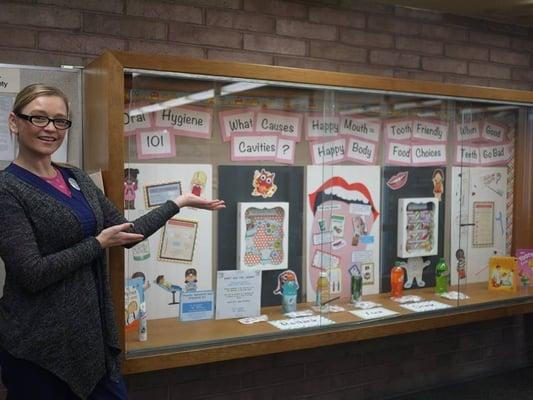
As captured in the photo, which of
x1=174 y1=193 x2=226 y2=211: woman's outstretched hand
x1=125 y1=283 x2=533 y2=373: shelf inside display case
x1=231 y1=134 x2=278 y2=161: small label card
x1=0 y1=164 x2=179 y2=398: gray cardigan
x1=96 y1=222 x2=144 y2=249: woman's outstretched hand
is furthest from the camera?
x1=231 y1=134 x2=278 y2=161: small label card

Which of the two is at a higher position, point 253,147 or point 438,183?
point 253,147

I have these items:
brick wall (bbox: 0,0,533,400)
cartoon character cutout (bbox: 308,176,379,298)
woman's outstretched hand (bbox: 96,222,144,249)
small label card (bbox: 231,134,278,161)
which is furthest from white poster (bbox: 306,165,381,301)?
woman's outstretched hand (bbox: 96,222,144,249)

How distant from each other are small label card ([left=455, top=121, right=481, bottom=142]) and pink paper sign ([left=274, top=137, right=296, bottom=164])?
39.4 inches

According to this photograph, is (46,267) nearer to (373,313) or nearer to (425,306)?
(373,313)

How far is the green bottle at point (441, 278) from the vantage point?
3104mm

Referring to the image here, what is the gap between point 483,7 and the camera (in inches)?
123

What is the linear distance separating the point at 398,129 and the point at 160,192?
138cm

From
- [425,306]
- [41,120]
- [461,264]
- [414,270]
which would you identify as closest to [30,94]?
[41,120]

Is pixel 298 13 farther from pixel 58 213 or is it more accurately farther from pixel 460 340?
pixel 460 340

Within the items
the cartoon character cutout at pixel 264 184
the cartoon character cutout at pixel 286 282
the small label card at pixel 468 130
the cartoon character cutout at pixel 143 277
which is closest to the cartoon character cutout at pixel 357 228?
the cartoon character cutout at pixel 286 282

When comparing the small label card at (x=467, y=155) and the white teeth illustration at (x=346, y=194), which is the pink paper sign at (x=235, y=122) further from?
the small label card at (x=467, y=155)

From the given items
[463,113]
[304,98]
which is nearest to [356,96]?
[304,98]

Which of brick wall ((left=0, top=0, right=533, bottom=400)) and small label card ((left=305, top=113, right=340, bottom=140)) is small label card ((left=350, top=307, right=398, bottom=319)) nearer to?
brick wall ((left=0, top=0, right=533, bottom=400))

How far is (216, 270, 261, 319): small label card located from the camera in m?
2.53
